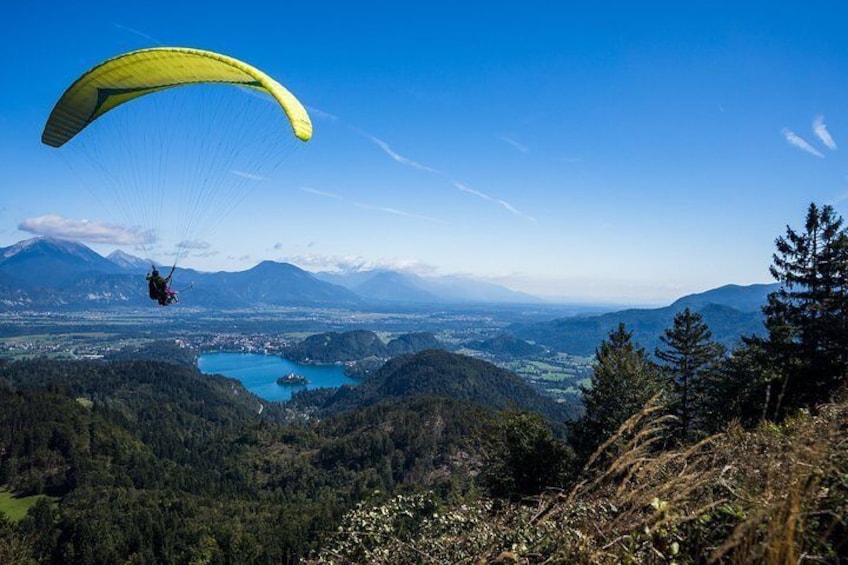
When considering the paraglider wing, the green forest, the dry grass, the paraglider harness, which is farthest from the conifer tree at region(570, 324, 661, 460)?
the paraglider harness

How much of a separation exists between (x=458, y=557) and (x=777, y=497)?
2409 mm

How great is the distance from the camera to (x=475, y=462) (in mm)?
85562

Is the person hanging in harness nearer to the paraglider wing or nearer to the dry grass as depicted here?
the paraglider wing

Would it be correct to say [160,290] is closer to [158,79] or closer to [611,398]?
[158,79]

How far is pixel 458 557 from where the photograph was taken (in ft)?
12.4

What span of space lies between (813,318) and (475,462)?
76.2 meters

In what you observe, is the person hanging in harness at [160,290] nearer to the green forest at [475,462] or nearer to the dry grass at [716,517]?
the green forest at [475,462]

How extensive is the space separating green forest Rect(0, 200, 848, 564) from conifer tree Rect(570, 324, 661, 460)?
0.31 ft

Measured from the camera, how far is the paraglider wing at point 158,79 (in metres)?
9.55

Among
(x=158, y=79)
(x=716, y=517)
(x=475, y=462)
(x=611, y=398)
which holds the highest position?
(x=158, y=79)

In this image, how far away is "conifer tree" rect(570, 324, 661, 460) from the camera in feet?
55.1

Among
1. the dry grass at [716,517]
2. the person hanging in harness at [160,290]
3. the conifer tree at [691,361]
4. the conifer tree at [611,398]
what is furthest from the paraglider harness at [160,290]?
the conifer tree at [691,361]

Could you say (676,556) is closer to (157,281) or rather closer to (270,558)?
(157,281)

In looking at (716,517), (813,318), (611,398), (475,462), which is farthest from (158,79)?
(475,462)
